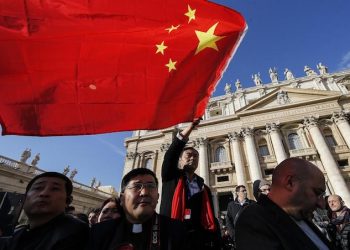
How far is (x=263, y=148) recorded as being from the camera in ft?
79.5

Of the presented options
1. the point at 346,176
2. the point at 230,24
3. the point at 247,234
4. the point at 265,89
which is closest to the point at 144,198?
the point at 247,234

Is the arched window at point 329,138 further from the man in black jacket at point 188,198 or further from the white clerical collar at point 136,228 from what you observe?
the white clerical collar at point 136,228

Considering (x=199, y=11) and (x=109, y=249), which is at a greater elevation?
(x=199, y=11)

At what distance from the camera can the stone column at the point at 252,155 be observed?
20969 millimetres

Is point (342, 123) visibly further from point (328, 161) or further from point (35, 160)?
point (35, 160)

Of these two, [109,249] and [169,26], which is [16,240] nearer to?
[109,249]

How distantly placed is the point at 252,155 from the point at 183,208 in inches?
824

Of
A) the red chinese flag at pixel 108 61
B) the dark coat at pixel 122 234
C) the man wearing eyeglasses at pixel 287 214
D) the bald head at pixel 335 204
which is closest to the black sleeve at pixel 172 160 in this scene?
the red chinese flag at pixel 108 61

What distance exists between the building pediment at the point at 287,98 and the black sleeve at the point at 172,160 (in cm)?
2377

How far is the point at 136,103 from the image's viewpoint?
10.5 ft

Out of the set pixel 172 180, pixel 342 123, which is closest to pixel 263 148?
pixel 342 123

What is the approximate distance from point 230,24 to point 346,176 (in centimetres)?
2211

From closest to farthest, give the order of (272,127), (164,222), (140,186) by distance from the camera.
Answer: (164,222) < (140,186) < (272,127)

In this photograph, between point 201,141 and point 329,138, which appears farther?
point 201,141
